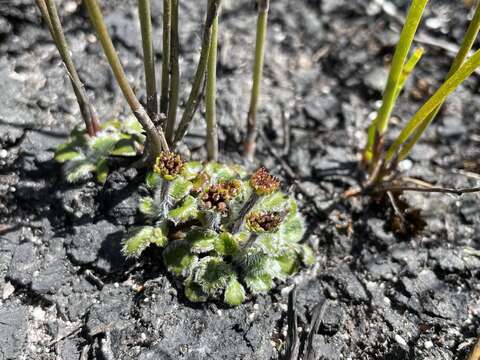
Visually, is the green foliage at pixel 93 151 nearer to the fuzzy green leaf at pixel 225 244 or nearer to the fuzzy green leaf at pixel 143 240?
the fuzzy green leaf at pixel 143 240

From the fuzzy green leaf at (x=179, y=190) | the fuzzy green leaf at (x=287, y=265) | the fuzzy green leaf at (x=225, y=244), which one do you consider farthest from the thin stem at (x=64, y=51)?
the fuzzy green leaf at (x=287, y=265)

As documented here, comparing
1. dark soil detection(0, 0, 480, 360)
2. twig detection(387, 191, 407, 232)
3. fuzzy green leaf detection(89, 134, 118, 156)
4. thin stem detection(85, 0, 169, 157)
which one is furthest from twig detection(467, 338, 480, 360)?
fuzzy green leaf detection(89, 134, 118, 156)

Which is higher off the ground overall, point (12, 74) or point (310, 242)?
point (12, 74)

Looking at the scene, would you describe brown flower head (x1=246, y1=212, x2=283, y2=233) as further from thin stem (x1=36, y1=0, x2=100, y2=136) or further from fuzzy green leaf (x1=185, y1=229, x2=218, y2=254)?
thin stem (x1=36, y1=0, x2=100, y2=136)

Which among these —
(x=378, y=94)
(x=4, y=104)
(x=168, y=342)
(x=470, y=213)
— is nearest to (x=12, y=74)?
(x=4, y=104)

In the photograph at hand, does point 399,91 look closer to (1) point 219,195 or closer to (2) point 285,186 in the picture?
(2) point 285,186

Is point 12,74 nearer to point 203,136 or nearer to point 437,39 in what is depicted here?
point 203,136
